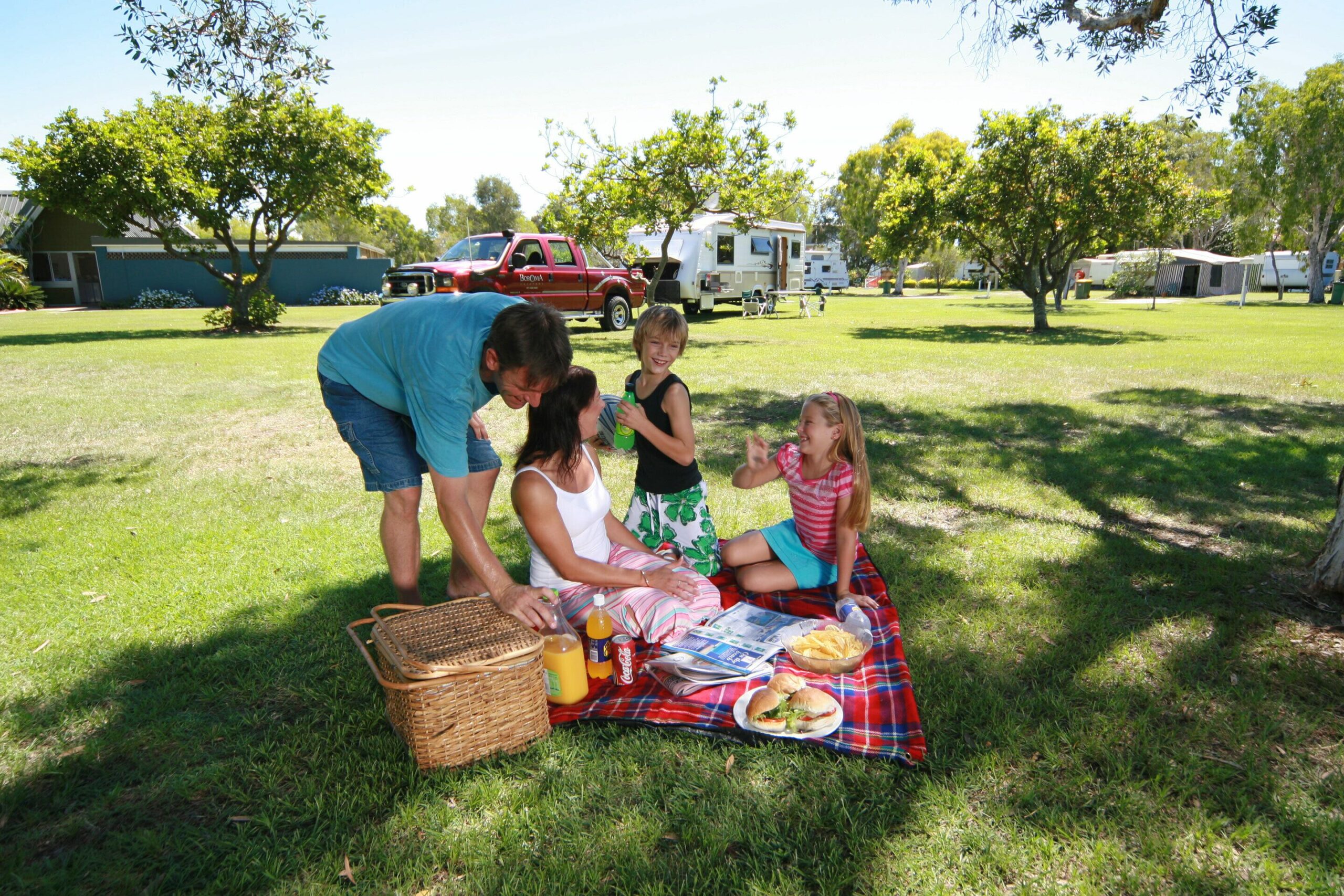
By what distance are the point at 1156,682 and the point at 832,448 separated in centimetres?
156

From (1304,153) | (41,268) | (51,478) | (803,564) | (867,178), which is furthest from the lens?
(867,178)

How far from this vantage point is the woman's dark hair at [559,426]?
2855 millimetres

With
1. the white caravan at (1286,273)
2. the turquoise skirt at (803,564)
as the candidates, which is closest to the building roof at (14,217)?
the turquoise skirt at (803,564)

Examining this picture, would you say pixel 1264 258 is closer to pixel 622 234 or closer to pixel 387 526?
pixel 622 234

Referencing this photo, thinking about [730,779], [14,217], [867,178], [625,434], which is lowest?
[730,779]

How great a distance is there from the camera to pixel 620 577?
3.01 meters

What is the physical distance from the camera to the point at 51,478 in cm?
548

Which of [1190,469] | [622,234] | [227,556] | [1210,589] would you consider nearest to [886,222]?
[622,234]

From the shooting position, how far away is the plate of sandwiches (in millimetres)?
2504

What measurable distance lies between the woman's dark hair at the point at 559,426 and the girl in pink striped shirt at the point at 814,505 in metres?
0.96

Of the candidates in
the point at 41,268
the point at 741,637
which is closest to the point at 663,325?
the point at 741,637

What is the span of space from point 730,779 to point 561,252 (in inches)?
574

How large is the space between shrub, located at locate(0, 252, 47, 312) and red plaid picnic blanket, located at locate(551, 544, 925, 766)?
31177mm

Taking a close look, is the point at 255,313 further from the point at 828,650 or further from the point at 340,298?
the point at 828,650
